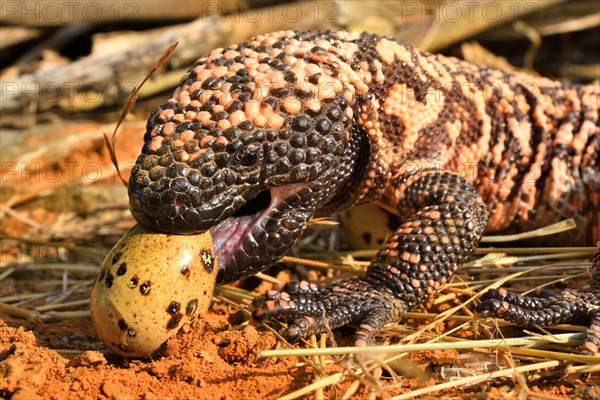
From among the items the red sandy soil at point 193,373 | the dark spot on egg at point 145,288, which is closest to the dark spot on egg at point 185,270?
the dark spot on egg at point 145,288

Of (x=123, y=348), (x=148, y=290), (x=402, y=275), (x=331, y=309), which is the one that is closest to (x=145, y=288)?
(x=148, y=290)

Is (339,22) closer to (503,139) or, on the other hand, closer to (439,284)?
(503,139)

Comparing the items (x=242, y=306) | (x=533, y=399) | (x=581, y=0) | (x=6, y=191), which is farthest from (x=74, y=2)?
(x=533, y=399)

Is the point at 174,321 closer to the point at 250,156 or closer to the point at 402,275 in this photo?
the point at 250,156

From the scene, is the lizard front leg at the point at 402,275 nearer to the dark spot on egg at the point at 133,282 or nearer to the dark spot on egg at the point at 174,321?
the dark spot on egg at the point at 174,321

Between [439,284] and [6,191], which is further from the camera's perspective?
[6,191]

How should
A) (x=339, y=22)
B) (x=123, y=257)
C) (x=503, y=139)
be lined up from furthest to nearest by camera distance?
(x=339, y=22), (x=503, y=139), (x=123, y=257)
